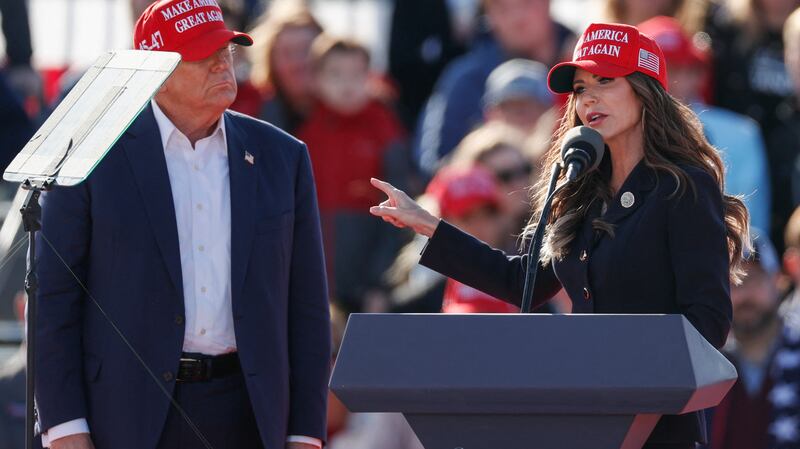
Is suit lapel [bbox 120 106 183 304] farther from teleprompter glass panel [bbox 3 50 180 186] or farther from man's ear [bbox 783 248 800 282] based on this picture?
man's ear [bbox 783 248 800 282]

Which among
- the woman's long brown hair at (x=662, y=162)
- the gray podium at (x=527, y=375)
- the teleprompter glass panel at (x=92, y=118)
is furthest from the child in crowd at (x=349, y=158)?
the gray podium at (x=527, y=375)

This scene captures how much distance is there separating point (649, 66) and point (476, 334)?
117 centimetres

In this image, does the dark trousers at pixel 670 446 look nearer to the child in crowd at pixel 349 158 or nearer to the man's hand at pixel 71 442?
the man's hand at pixel 71 442

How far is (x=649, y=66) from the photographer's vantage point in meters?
4.45

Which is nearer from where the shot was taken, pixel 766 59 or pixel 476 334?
pixel 476 334

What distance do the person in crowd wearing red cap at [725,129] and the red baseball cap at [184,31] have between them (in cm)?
362

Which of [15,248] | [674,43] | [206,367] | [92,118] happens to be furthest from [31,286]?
[674,43]

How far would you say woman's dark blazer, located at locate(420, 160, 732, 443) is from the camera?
4.15 metres

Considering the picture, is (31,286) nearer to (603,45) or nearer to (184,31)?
(184,31)

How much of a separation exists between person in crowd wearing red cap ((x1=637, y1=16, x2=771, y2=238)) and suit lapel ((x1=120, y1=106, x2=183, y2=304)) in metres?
3.82

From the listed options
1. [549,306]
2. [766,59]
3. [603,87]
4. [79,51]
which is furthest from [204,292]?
[79,51]

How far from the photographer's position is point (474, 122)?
30.3ft

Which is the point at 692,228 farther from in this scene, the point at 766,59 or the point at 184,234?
the point at 766,59

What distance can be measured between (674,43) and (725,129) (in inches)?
22.4
